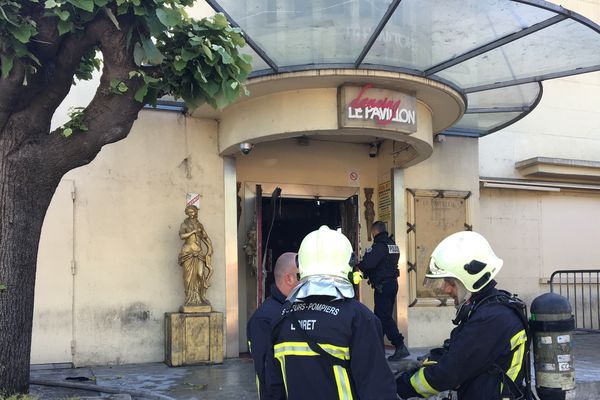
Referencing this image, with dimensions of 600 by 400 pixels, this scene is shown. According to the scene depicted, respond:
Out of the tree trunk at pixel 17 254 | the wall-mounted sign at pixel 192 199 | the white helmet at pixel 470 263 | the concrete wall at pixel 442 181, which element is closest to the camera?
the white helmet at pixel 470 263

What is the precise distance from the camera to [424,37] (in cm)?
690

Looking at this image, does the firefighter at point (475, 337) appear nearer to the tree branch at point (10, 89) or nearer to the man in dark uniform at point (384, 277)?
the tree branch at point (10, 89)

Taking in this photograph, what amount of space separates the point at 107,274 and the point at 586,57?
6647 mm

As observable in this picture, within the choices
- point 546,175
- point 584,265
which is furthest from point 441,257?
point 584,265

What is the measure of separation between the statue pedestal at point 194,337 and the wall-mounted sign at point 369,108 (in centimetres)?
305

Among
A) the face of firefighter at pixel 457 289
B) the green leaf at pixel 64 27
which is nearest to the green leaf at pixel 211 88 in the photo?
the green leaf at pixel 64 27

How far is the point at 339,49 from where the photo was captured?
697 centimetres

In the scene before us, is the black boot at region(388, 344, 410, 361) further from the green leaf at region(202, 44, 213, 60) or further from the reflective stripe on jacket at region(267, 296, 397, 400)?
the reflective stripe on jacket at region(267, 296, 397, 400)

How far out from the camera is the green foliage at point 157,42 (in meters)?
4.27

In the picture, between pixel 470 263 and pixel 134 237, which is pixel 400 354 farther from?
pixel 470 263

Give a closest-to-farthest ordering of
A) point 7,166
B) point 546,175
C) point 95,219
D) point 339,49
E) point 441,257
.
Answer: point 441,257
point 7,166
point 339,49
point 95,219
point 546,175

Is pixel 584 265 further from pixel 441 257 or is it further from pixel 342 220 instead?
pixel 441 257

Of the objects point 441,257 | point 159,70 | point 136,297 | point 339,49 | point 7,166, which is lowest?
point 136,297

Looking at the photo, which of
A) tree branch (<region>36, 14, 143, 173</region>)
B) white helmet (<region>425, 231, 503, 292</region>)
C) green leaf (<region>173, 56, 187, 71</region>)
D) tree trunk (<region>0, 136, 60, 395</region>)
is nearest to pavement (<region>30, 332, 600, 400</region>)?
tree trunk (<region>0, 136, 60, 395</region>)
